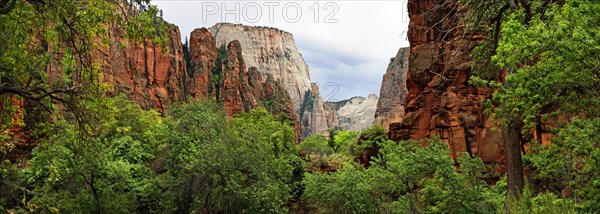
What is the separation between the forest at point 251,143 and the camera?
723 cm

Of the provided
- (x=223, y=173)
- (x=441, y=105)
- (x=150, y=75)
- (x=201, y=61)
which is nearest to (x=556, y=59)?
(x=223, y=173)

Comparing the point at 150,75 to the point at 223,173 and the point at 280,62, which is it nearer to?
the point at 223,173

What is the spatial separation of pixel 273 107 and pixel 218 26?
61288mm

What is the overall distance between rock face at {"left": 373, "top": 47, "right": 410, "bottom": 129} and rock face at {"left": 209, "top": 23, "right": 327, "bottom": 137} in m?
45.0

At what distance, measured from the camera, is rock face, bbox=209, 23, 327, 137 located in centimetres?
15075

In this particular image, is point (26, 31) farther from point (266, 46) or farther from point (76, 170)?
point (266, 46)

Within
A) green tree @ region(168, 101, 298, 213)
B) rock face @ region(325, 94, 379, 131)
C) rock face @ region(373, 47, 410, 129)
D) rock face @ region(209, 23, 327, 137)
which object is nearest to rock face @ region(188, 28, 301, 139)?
rock face @ region(373, 47, 410, 129)

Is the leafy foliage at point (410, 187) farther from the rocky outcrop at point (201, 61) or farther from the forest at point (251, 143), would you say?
the rocky outcrop at point (201, 61)

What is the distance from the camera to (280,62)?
164 m

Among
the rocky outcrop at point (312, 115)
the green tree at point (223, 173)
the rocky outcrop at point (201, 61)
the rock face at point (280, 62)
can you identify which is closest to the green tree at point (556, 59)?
the green tree at point (223, 173)

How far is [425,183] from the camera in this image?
19750mm

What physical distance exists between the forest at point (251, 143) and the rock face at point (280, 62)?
360 feet

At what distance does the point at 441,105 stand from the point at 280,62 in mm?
130557

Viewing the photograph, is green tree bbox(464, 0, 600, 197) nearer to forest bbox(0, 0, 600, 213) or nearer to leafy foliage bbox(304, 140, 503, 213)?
forest bbox(0, 0, 600, 213)
